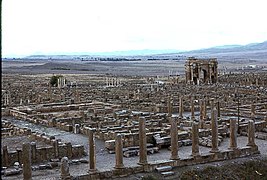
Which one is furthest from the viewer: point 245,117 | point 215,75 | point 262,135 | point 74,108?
point 215,75

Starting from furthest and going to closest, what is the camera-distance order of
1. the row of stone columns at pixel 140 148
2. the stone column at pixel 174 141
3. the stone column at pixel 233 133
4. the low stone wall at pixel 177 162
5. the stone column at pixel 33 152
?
1. the stone column at pixel 233 133
2. the stone column at pixel 33 152
3. the stone column at pixel 174 141
4. the low stone wall at pixel 177 162
5. the row of stone columns at pixel 140 148

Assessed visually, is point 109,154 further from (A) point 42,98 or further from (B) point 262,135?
Answer: (A) point 42,98

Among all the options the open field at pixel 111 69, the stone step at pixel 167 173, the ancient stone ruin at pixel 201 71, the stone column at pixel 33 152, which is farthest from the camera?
the open field at pixel 111 69

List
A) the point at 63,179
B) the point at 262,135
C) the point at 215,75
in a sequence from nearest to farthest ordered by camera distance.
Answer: the point at 63,179 < the point at 262,135 < the point at 215,75

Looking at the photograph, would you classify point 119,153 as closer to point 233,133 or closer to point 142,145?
point 142,145

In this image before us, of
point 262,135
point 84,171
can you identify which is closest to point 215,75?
point 262,135

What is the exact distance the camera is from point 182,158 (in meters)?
16.5

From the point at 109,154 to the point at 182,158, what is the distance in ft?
10.3

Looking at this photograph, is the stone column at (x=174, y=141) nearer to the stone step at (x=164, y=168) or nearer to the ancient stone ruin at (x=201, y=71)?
the stone step at (x=164, y=168)

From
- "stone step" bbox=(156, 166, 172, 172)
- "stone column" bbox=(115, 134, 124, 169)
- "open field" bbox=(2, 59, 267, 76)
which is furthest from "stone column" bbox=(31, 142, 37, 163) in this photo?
"open field" bbox=(2, 59, 267, 76)

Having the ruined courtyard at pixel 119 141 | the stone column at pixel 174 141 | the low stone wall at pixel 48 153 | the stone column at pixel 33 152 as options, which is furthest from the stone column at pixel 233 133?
the stone column at pixel 33 152

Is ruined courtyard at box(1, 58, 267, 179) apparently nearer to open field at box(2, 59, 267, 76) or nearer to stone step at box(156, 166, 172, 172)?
stone step at box(156, 166, 172, 172)

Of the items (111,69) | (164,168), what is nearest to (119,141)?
(164,168)

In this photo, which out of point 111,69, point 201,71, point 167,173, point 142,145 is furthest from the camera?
point 111,69
